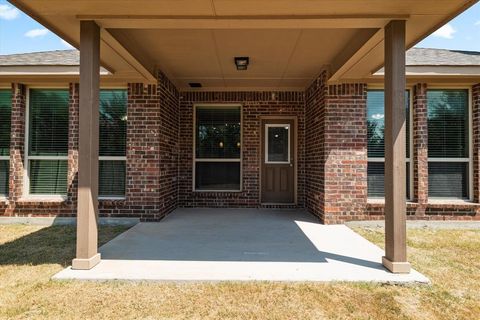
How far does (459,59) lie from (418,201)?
267cm

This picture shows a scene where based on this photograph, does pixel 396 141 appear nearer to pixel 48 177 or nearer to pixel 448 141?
pixel 448 141

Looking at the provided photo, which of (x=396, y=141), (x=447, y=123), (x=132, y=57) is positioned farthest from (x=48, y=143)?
(x=447, y=123)

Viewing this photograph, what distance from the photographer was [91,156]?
3.45 meters

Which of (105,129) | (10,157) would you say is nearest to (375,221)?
(105,129)

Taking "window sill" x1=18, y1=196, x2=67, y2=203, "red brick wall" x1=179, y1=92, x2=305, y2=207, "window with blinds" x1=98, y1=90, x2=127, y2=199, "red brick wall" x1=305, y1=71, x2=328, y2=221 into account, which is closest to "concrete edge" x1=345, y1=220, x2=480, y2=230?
"red brick wall" x1=305, y1=71, x2=328, y2=221

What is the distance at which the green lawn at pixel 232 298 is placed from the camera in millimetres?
2504

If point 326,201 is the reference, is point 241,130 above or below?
above

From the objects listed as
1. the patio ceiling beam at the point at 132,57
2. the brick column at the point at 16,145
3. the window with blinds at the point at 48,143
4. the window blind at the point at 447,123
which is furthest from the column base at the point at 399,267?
the brick column at the point at 16,145

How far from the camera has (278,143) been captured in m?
7.43

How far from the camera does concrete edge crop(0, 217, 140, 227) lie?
574 cm

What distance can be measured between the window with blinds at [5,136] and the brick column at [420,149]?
302 inches

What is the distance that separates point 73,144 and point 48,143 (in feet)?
1.90

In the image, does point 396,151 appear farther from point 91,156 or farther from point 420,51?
point 420,51

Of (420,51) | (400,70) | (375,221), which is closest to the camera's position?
(400,70)
